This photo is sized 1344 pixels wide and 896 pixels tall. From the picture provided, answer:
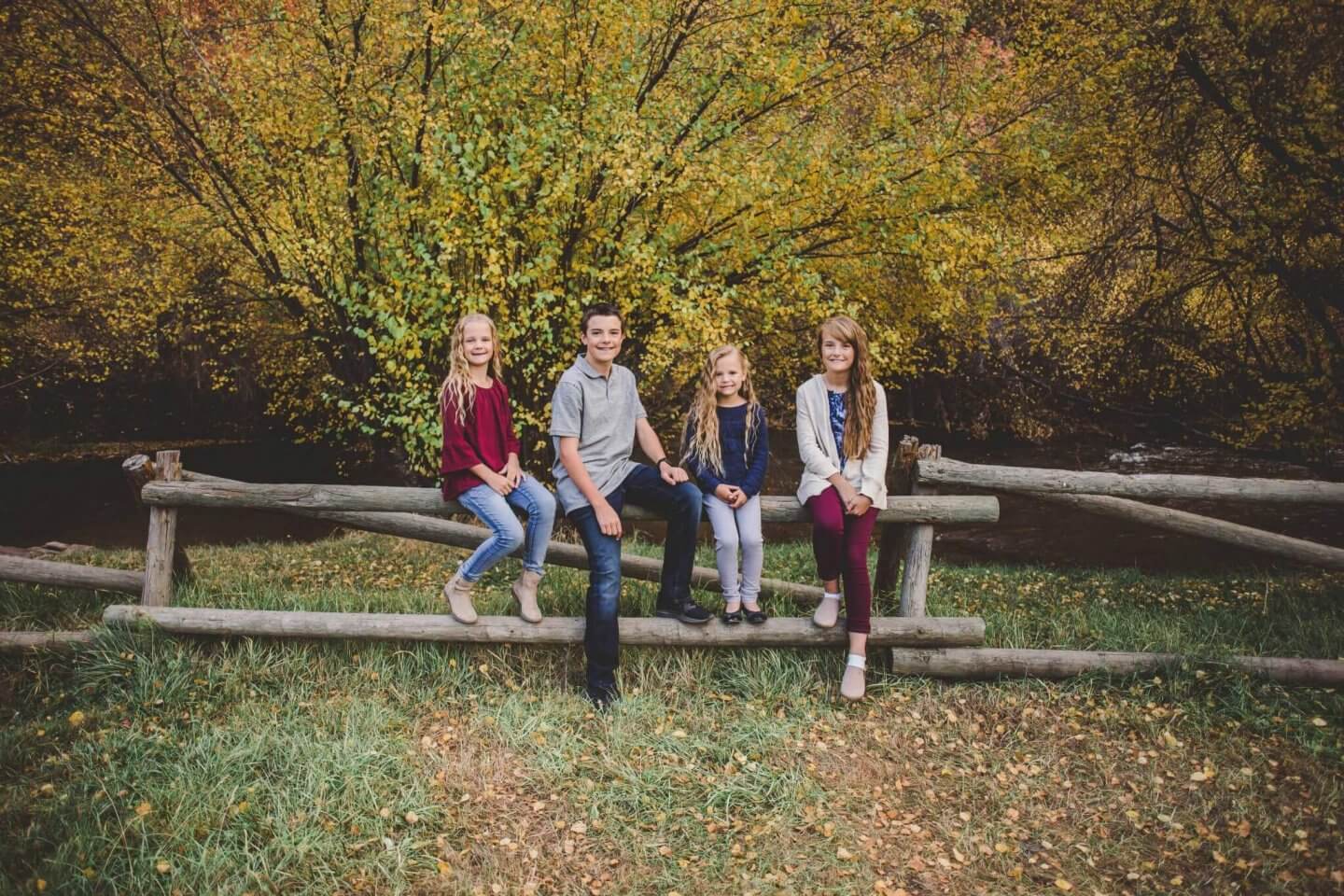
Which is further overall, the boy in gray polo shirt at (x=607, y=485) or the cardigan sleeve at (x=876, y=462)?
the cardigan sleeve at (x=876, y=462)

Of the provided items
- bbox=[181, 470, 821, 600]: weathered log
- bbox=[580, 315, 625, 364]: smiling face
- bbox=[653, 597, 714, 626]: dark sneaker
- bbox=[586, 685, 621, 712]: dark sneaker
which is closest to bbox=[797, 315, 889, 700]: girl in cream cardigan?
bbox=[653, 597, 714, 626]: dark sneaker

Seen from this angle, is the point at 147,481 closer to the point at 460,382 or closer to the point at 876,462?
the point at 460,382

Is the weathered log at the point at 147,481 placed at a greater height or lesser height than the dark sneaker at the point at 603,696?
greater

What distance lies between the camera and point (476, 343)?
492 cm

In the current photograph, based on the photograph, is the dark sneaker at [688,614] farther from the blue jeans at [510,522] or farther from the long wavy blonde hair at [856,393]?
the long wavy blonde hair at [856,393]

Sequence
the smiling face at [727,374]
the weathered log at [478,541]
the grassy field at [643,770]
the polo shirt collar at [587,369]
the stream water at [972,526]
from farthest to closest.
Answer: the stream water at [972,526] → the weathered log at [478,541] → the smiling face at [727,374] → the polo shirt collar at [587,369] → the grassy field at [643,770]

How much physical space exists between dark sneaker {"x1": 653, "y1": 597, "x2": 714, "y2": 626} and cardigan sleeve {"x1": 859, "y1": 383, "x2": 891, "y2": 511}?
117 centimetres

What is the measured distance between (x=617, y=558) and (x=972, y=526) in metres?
9.29

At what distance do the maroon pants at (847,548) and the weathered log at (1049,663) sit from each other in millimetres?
437

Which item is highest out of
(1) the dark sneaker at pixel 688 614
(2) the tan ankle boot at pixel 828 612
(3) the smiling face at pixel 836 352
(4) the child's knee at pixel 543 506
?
(3) the smiling face at pixel 836 352

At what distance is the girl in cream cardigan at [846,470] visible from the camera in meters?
4.90

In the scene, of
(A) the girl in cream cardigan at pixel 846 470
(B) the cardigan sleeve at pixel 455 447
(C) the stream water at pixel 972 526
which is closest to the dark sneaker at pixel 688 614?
(A) the girl in cream cardigan at pixel 846 470

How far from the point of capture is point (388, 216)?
7.41 meters

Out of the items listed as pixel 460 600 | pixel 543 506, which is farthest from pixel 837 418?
pixel 460 600
